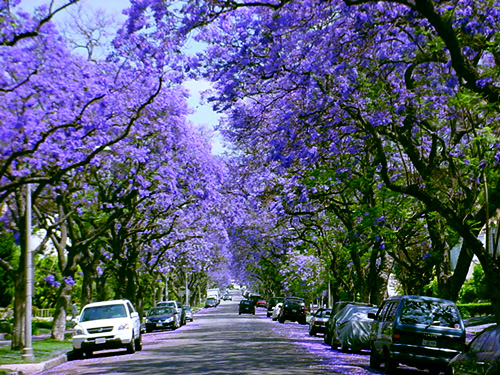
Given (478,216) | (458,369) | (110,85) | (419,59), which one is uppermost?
(110,85)

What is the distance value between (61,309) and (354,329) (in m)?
12.4

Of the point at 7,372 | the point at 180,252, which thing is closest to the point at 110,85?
the point at 7,372

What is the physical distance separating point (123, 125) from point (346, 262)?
20.6m

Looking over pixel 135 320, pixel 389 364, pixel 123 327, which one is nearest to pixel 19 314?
pixel 135 320

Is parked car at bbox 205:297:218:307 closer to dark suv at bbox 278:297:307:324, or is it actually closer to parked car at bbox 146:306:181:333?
dark suv at bbox 278:297:307:324

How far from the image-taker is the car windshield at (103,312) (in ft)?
85.3

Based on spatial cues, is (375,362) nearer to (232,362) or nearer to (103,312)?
(232,362)

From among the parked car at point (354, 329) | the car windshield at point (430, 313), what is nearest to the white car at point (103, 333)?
the parked car at point (354, 329)

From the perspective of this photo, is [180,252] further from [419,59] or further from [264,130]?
[419,59]

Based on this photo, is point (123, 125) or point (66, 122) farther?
point (123, 125)

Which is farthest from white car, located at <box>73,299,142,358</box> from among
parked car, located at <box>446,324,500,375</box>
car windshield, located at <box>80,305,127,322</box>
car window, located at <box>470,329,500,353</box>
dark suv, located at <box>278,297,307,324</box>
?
dark suv, located at <box>278,297,307,324</box>

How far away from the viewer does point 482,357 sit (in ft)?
36.7

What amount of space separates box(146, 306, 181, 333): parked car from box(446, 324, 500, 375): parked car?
34.0 meters

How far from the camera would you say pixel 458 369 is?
480 inches
